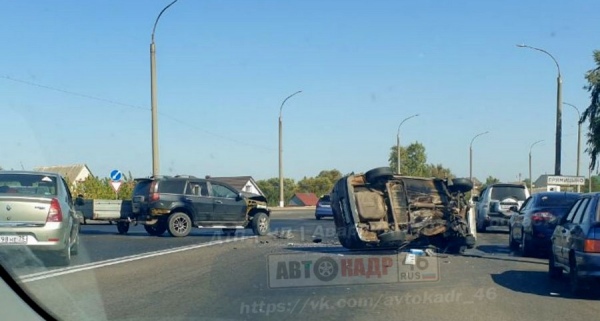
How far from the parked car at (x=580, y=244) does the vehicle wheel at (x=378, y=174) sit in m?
3.45

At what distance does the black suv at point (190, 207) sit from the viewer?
21.5 meters

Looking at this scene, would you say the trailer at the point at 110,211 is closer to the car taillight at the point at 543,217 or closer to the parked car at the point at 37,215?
the parked car at the point at 37,215

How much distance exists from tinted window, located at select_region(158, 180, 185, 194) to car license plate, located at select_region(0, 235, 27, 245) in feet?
31.8

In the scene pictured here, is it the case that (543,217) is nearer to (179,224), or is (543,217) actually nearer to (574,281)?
(574,281)

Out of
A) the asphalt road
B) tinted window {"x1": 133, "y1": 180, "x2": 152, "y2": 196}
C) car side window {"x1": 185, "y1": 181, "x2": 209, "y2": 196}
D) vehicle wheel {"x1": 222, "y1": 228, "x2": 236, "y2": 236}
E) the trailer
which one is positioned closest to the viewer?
the asphalt road

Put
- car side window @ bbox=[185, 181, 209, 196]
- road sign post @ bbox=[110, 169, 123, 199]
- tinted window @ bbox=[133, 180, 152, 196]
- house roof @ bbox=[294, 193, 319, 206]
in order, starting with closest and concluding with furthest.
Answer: tinted window @ bbox=[133, 180, 152, 196], car side window @ bbox=[185, 181, 209, 196], road sign post @ bbox=[110, 169, 123, 199], house roof @ bbox=[294, 193, 319, 206]

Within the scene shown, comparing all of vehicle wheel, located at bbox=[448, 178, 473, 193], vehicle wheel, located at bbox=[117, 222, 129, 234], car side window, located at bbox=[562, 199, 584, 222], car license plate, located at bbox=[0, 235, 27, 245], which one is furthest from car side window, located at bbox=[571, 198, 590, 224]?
vehicle wheel, located at bbox=[117, 222, 129, 234]

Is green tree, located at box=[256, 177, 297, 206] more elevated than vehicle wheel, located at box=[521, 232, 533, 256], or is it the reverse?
vehicle wheel, located at box=[521, 232, 533, 256]

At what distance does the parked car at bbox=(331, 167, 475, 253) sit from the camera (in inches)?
571

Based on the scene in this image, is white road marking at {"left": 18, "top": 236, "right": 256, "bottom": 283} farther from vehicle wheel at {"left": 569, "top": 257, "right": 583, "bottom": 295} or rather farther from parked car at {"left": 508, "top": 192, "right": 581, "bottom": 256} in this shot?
parked car at {"left": 508, "top": 192, "right": 581, "bottom": 256}

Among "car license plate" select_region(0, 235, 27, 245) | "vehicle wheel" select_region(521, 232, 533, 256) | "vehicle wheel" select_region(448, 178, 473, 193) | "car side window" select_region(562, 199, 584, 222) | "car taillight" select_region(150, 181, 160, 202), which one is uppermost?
"vehicle wheel" select_region(448, 178, 473, 193)

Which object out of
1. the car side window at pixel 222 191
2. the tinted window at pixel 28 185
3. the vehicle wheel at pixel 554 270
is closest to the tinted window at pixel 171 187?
the car side window at pixel 222 191

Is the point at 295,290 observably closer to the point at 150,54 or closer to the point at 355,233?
the point at 355,233

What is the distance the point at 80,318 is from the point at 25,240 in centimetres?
464
